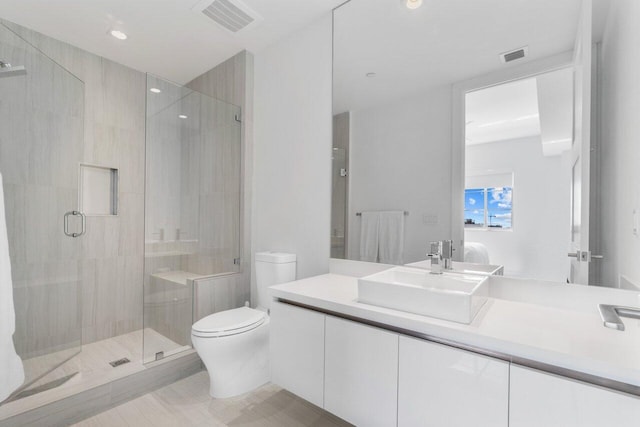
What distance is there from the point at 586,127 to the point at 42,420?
9.81ft

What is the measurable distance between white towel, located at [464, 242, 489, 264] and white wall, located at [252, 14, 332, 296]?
90cm

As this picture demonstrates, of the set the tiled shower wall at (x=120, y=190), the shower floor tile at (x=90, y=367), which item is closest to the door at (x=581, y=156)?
the shower floor tile at (x=90, y=367)

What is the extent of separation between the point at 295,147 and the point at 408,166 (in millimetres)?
927

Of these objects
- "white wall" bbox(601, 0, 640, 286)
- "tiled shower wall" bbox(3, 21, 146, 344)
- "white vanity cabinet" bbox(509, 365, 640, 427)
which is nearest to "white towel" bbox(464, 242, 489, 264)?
"white wall" bbox(601, 0, 640, 286)

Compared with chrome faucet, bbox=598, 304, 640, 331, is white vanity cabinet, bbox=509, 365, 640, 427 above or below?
below

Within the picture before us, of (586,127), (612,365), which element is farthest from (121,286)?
(586,127)

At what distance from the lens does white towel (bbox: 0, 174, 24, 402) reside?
1.70 metres

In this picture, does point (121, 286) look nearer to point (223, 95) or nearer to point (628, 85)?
point (223, 95)

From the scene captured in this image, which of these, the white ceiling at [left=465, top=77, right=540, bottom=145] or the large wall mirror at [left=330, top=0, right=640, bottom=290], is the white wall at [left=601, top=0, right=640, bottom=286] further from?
the white ceiling at [left=465, top=77, right=540, bottom=145]

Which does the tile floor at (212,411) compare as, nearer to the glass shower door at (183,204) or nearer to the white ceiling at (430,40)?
the glass shower door at (183,204)

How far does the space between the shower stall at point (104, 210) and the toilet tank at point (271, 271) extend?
39 cm

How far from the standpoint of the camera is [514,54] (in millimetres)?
1468

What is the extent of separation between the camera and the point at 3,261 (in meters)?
1.72

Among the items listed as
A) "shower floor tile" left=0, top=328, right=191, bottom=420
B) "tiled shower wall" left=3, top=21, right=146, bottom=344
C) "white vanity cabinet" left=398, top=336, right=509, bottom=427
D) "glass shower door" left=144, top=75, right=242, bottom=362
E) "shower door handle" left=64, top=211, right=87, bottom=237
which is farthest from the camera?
"tiled shower wall" left=3, top=21, right=146, bottom=344
